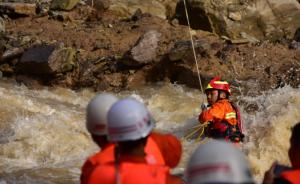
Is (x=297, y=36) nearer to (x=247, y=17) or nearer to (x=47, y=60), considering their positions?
(x=247, y=17)

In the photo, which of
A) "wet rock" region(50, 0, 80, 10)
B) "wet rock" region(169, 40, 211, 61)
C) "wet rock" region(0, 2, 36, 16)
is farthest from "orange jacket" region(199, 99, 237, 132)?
"wet rock" region(0, 2, 36, 16)

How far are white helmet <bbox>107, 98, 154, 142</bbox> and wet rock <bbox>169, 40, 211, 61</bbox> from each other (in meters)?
8.82

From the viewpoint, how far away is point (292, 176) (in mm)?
2814

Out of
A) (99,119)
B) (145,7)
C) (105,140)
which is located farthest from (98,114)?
(145,7)

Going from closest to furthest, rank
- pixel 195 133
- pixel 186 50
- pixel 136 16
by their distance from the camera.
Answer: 1. pixel 195 133
2. pixel 186 50
3. pixel 136 16

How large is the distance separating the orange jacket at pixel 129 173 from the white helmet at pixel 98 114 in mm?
474

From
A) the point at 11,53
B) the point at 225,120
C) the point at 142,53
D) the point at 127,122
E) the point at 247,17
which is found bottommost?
the point at 11,53

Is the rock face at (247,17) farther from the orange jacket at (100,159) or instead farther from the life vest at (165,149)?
the orange jacket at (100,159)

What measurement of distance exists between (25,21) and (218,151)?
13.4 m

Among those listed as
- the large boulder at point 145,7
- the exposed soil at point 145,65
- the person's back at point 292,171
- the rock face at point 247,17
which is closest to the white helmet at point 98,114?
the person's back at point 292,171

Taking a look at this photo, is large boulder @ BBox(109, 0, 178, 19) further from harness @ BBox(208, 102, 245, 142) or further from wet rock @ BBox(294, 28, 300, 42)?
harness @ BBox(208, 102, 245, 142)

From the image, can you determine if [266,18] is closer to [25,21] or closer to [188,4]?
[188,4]

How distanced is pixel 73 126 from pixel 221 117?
314 centimetres

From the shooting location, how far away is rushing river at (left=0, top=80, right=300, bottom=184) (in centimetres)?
727
